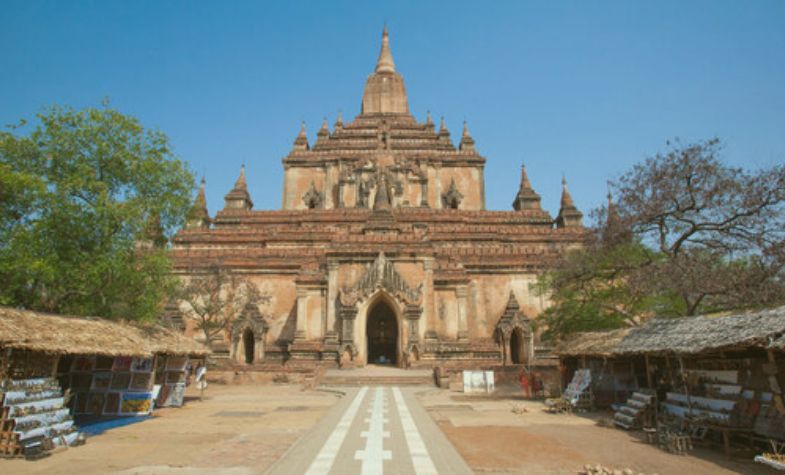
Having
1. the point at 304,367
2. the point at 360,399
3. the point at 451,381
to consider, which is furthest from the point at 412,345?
the point at 360,399

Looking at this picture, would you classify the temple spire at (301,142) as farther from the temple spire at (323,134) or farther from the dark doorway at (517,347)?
the dark doorway at (517,347)

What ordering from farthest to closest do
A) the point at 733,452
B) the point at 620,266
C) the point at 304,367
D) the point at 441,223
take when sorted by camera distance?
the point at 441,223, the point at 304,367, the point at 620,266, the point at 733,452

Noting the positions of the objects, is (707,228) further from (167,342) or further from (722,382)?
(167,342)

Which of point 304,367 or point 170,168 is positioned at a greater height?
point 170,168

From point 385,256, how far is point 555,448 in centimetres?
1872

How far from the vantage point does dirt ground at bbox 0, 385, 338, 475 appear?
877cm

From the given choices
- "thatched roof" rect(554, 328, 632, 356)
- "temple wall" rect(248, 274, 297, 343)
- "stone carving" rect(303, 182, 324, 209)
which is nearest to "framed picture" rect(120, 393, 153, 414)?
"thatched roof" rect(554, 328, 632, 356)

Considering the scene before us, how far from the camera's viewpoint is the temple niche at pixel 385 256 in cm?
2688

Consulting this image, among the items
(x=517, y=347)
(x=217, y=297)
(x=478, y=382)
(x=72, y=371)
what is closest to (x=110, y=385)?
(x=72, y=371)

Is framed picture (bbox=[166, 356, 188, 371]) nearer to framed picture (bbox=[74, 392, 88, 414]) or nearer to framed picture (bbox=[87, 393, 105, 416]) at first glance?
framed picture (bbox=[87, 393, 105, 416])

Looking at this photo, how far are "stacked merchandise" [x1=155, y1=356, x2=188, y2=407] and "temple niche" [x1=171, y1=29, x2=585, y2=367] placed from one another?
251 inches

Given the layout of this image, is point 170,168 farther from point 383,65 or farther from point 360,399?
point 383,65

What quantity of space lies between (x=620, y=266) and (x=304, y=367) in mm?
15930

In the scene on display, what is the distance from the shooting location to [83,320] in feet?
44.7
